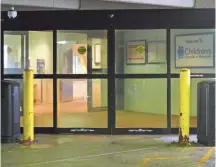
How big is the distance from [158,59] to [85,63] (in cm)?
187

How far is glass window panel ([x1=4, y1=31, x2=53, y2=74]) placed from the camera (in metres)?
11.6

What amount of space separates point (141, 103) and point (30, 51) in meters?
3.19

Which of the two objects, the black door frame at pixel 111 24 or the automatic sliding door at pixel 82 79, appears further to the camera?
the automatic sliding door at pixel 82 79

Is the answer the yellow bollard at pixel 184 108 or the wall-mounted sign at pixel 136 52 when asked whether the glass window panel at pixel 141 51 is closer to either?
the wall-mounted sign at pixel 136 52

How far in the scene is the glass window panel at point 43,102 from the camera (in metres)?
11.6

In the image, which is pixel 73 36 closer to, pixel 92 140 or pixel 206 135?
pixel 92 140

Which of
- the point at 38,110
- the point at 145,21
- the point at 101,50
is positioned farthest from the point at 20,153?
the point at 145,21

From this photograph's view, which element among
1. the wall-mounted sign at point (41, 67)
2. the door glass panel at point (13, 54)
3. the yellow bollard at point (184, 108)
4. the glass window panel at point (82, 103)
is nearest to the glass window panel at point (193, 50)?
the yellow bollard at point (184, 108)

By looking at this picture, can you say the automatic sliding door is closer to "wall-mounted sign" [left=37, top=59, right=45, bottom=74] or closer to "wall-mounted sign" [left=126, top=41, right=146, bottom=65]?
"wall-mounted sign" [left=37, top=59, right=45, bottom=74]

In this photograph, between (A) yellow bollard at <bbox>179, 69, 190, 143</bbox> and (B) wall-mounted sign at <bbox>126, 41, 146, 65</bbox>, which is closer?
(A) yellow bollard at <bbox>179, 69, 190, 143</bbox>

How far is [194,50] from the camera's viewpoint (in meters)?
11.5

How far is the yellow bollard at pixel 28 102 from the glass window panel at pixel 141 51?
251 centimetres

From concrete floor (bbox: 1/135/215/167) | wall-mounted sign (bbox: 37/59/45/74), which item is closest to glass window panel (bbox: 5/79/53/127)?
wall-mounted sign (bbox: 37/59/45/74)

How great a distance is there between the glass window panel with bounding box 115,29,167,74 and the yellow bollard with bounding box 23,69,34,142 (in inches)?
98.8
